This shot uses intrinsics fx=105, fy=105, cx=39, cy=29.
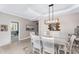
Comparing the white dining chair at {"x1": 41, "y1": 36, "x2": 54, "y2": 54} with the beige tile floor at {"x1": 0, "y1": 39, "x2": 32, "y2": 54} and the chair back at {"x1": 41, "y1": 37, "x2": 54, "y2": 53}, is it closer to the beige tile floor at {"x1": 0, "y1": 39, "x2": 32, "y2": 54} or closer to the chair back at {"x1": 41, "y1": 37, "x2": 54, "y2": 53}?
the chair back at {"x1": 41, "y1": 37, "x2": 54, "y2": 53}

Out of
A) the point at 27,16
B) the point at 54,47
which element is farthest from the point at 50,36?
the point at 27,16

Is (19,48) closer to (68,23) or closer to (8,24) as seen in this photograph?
(8,24)

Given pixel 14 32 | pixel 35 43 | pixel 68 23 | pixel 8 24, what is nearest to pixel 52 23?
pixel 68 23

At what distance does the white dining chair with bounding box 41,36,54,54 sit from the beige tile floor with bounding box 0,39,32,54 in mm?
379

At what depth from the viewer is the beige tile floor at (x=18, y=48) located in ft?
8.07

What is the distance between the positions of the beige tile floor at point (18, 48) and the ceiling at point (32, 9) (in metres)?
0.63

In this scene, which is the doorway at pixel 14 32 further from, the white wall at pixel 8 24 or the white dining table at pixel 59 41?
the white dining table at pixel 59 41

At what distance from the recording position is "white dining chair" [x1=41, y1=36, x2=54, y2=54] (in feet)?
8.51

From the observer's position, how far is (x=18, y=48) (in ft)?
8.27

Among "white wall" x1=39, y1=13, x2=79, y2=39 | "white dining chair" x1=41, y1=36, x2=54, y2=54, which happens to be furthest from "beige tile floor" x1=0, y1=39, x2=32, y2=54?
"white wall" x1=39, y1=13, x2=79, y2=39
